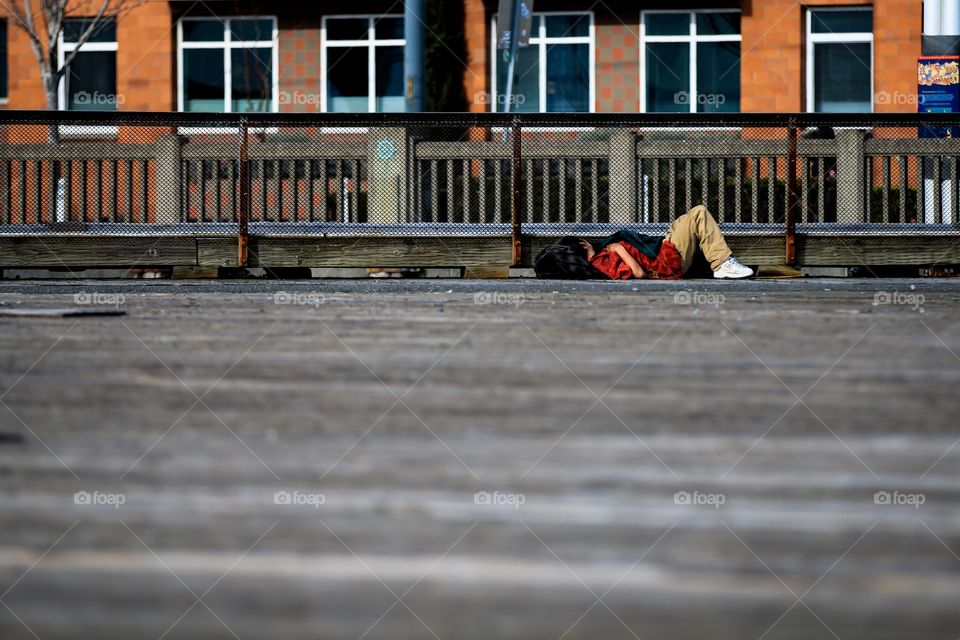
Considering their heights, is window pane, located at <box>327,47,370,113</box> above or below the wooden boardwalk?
above

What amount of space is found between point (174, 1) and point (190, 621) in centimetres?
2432

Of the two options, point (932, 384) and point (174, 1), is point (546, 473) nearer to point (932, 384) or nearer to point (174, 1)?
point (932, 384)

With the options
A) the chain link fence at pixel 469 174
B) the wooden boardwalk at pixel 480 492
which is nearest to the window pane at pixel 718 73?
the chain link fence at pixel 469 174

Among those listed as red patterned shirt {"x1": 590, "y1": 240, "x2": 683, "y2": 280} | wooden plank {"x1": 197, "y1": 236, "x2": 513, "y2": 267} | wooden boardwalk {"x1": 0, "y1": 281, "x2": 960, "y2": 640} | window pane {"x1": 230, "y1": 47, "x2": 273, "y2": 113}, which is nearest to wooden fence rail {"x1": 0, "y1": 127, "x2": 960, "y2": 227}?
wooden plank {"x1": 197, "y1": 236, "x2": 513, "y2": 267}

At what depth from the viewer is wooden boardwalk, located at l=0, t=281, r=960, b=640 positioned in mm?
1918

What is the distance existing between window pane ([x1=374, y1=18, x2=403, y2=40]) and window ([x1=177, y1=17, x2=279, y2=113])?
1.94 m

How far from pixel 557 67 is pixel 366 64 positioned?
3503 millimetres

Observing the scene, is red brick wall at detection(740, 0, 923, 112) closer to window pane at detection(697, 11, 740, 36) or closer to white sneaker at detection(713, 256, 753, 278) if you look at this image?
window pane at detection(697, 11, 740, 36)

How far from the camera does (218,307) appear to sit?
7.58m

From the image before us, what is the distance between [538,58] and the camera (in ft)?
79.3

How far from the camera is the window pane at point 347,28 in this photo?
80.9 ft

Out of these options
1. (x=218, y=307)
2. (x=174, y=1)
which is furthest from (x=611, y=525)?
(x=174, y=1)

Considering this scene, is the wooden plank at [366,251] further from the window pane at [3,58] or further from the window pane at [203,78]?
the window pane at [3,58]

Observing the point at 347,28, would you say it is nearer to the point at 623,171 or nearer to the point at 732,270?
the point at 623,171
